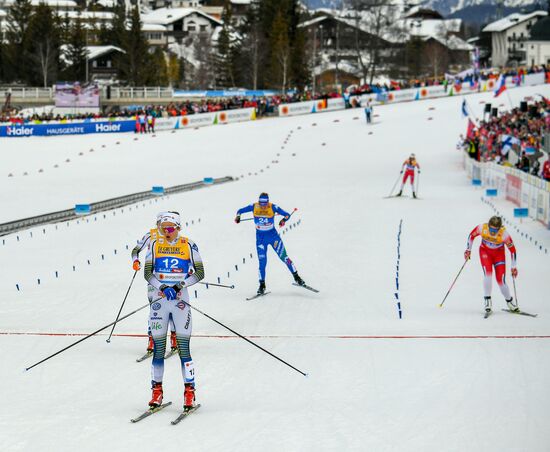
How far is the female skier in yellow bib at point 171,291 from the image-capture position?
904 cm

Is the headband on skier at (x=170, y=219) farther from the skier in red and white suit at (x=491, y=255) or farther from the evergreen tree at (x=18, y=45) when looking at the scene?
the evergreen tree at (x=18, y=45)

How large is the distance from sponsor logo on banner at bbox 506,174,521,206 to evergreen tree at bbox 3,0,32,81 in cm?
6256

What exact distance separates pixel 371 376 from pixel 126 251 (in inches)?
408

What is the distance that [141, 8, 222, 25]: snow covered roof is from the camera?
490 ft

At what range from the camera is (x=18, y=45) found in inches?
3381

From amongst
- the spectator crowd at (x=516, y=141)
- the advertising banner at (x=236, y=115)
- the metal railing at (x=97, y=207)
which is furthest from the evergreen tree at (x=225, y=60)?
the metal railing at (x=97, y=207)

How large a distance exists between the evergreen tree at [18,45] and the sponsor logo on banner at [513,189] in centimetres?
6256

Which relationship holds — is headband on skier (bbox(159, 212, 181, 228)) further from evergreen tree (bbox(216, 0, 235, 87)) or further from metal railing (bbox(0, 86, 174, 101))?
evergreen tree (bbox(216, 0, 235, 87))

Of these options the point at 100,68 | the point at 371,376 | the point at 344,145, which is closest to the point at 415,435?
the point at 371,376

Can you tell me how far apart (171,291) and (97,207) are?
18595mm

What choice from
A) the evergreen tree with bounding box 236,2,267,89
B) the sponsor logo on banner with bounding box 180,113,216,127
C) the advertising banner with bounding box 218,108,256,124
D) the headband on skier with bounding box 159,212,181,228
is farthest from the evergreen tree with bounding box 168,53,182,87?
the headband on skier with bounding box 159,212,181,228

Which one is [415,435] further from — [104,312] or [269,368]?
[104,312]

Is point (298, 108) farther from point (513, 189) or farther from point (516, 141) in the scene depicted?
point (513, 189)

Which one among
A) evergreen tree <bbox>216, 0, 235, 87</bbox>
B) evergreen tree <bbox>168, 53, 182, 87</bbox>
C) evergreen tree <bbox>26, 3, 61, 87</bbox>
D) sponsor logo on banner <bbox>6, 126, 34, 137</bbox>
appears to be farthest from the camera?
evergreen tree <bbox>168, 53, 182, 87</bbox>
